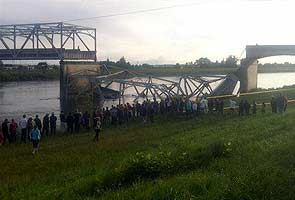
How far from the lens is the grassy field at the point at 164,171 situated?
29.5 ft

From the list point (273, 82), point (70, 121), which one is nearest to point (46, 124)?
point (70, 121)

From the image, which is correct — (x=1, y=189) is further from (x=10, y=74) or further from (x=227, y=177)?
(x=10, y=74)

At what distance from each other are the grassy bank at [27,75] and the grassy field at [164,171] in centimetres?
8870

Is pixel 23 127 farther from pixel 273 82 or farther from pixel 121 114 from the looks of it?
pixel 273 82

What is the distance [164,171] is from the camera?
10.8m

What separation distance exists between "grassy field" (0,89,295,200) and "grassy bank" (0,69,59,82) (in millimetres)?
88704

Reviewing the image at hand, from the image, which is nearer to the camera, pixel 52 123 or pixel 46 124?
pixel 46 124

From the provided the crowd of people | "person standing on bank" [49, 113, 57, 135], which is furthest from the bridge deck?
"person standing on bank" [49, 113, 57, 135]

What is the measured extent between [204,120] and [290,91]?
21260 millimetres

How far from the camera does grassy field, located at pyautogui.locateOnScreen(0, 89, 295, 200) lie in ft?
29.5

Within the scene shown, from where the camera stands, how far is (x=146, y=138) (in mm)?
20016

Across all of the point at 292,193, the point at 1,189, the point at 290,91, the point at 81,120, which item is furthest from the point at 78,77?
the point at 292,193

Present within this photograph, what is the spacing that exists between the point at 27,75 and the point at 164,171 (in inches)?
4048

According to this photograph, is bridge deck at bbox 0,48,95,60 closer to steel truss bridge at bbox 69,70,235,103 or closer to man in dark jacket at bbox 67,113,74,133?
steel truss bridge at bbox 69,70,235,103
